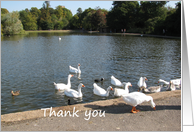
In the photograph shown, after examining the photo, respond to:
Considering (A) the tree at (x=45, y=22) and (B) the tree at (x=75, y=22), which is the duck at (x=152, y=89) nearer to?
(A) the tree at (x=45, y=22)

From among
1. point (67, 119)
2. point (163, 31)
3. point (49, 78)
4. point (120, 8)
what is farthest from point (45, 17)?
point (67, 119)

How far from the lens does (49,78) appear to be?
12.7 m

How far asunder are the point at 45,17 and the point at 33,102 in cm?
11187

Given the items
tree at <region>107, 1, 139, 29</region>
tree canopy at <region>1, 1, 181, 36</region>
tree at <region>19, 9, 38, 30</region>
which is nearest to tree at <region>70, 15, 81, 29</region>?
tree canopy at <region>1, 1, 181, 36</region>

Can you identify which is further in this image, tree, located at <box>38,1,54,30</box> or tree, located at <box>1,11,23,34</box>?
tree, located at <box>38,1,54,30</box>

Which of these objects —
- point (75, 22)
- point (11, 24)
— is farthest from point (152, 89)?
point (75, 22)

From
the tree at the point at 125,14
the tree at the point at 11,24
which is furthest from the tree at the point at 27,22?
the tree at the point at 125,14

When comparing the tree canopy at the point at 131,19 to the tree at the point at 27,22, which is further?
the tree at the point at 27,22

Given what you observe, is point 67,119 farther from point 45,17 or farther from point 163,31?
point 45,17

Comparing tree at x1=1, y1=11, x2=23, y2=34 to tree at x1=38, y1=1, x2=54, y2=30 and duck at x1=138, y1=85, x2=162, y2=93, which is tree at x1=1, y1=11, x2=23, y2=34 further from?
duck at x1=138, y1=85, x2=162, y2=93

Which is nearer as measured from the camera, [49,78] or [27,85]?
[27,85]

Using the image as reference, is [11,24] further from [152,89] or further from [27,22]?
[152,89]

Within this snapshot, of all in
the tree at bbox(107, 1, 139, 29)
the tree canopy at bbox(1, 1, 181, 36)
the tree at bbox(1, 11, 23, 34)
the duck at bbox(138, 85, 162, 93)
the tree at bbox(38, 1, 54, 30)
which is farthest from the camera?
the tree at bbox(38, 1, 54, 30)

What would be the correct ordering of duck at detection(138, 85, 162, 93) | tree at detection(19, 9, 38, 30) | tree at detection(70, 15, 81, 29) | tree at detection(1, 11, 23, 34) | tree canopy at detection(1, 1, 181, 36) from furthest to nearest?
tree at detection(70, 15, 81, 29)
tree at detection(19, 9, 38, 30)
tree at detection(1, 11, 23, 34)
tree canopy at detection(1, 1, 181, 36)
duck at detection(138, 85, 162, 93)
